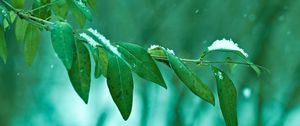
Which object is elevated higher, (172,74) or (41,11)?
(172,74)

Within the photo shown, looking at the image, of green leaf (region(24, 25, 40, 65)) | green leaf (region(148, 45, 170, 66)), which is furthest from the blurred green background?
green leaf (region(148, 45, 170, 66))

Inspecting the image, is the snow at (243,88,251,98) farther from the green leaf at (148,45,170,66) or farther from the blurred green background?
the green leaf at (148,45,170,66)

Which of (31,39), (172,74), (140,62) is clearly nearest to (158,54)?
(140,62)

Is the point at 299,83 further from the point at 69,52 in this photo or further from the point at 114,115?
the point at 69,52

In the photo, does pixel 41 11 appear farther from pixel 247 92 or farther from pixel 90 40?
pixel 247 92

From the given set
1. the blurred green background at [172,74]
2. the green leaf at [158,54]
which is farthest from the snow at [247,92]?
the green leaf at [158,54]
